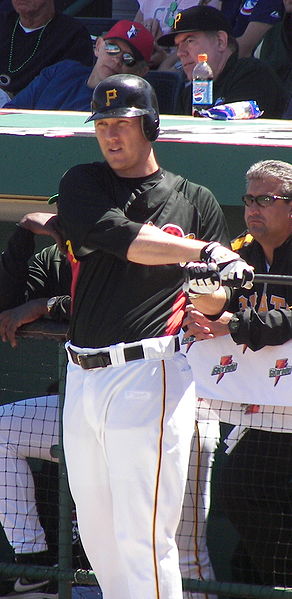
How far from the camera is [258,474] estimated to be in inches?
140

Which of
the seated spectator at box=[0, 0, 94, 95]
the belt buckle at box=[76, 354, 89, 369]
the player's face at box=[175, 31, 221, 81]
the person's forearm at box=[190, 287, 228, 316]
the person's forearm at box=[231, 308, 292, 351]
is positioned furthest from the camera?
the seated spectator at box=[0, 0, 94, 95]

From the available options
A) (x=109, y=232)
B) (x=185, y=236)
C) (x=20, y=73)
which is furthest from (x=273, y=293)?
(x=20, y=73)

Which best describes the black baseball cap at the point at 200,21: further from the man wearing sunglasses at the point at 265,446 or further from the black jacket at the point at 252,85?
the man wearing sunglasses at the point at 265,446

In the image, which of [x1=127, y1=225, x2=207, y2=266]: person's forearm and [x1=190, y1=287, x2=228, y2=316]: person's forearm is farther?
[x1=190, y1=287, x2=228, y2=316]: person's forearm

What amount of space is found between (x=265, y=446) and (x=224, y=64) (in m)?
2.43

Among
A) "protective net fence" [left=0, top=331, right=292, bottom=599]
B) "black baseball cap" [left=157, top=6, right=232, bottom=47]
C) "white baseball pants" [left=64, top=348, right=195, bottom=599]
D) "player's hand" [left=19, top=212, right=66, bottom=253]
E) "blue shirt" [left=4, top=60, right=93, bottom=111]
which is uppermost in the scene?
"black baseball cap" [left=157, top=6, right=232, bottom=47]

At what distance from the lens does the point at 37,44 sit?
20.9ft

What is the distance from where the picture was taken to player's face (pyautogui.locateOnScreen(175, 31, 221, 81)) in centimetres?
525

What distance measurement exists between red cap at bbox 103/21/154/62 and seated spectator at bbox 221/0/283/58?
32.3 inches

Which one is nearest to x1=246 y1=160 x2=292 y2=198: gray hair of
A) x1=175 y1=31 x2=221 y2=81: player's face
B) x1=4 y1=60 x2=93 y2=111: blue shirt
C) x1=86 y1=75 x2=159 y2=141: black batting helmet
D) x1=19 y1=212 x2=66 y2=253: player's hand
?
x1=86 y1=75 x2=159 y2=141: black batting helmet

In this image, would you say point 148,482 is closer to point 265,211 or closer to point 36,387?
point 265,211

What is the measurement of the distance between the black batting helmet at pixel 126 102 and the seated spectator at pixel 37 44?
11.0 feet

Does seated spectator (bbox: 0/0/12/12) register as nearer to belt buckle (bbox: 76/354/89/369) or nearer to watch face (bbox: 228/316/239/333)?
watch face (bbox: 228/316/239/333)

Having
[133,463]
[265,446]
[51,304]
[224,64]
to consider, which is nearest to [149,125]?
[51,304]
